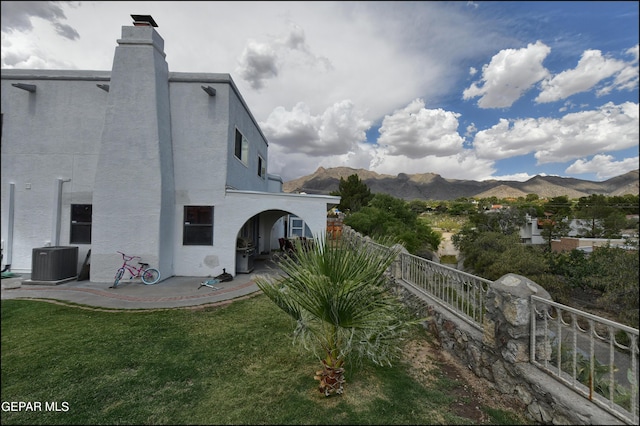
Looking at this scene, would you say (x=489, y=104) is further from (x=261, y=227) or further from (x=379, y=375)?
(x=261, y=227)

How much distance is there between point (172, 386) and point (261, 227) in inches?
447

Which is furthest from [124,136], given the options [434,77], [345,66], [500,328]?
[500,328]

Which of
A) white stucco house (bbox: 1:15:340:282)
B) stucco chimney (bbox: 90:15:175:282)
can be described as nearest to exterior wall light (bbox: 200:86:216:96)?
white stucco house (bbox: 1:15:340:282)

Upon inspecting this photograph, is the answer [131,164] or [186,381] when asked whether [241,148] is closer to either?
[131,164]

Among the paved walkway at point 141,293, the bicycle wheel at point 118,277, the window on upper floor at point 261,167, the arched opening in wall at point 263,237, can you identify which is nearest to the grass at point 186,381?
the paved walkway at point 141,293

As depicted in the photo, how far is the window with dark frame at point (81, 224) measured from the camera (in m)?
8.16

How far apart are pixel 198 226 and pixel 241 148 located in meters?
3.72

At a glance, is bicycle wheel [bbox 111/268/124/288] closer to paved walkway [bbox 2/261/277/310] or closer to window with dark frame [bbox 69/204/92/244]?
paved walkway [bbox 2/261/277/310]

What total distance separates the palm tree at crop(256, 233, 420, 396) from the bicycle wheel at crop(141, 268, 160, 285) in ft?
20.5

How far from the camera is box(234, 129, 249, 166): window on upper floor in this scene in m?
9.98

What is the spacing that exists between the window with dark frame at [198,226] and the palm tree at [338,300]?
638 centimetres

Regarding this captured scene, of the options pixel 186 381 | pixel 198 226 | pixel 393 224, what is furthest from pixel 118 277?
pixel 393 224

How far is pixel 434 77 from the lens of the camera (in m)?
5.95

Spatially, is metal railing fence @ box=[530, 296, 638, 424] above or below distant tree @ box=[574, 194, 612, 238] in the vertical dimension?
below
